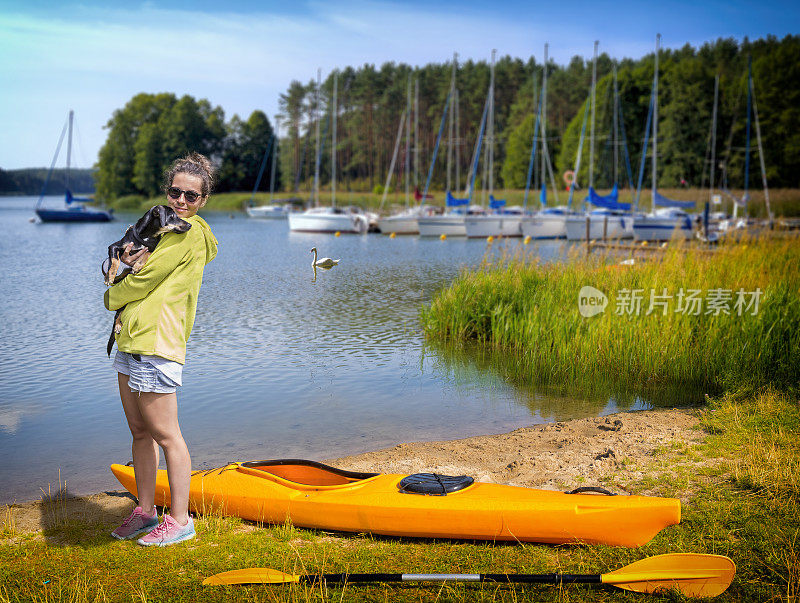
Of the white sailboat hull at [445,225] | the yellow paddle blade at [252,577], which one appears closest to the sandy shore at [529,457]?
the yellow paddle blade at [252,577]

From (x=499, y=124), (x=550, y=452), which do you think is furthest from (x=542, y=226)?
(x=499, y=124)

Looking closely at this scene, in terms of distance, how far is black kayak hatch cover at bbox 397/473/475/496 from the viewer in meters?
3.91

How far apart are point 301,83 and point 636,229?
52692 mm

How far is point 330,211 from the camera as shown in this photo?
140 ft

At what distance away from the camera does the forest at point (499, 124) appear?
188 feet

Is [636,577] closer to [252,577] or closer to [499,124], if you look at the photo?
[252,577]

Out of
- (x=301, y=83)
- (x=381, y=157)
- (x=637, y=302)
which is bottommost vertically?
(x=637, y=302)

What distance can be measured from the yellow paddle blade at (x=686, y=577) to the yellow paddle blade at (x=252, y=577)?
150 cm

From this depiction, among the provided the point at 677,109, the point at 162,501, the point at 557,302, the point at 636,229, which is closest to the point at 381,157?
the point at 677,109

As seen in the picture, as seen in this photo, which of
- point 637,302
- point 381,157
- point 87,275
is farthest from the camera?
point 381,157

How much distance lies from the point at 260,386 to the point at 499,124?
68930mm

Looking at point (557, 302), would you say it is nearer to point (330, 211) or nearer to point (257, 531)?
point (257, 531)

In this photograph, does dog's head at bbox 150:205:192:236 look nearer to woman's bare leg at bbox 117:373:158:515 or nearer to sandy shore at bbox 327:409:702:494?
woman's bare leg at bbox 117:373:158:515

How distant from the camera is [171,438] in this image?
11.7 ft
